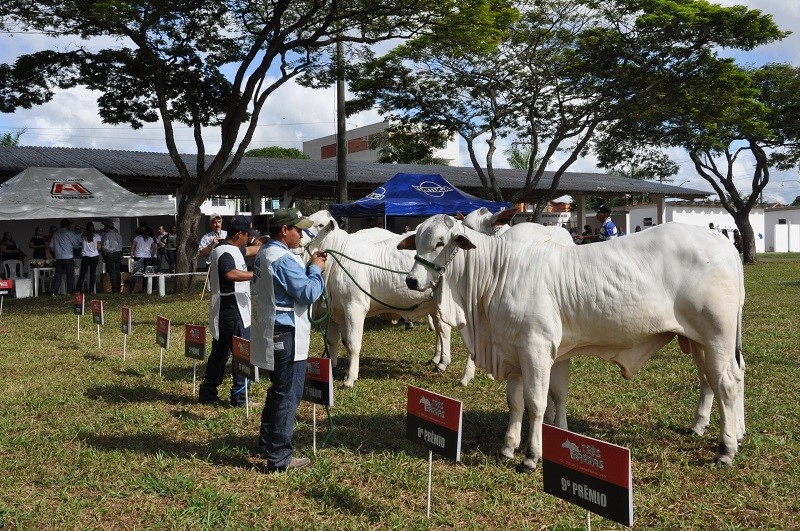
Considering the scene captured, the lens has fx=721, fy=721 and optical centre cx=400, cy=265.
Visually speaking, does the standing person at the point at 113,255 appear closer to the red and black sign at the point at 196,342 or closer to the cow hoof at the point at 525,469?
the red and black sign at the point at 196,342

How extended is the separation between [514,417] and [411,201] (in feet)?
38.8

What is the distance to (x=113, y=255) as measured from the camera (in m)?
19.7

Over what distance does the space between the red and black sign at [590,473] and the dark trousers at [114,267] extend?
1801cm

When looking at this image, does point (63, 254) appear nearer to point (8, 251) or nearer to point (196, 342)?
point (8, 251)

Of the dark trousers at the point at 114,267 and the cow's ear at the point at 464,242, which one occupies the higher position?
the cow's ear at the point at 464,242

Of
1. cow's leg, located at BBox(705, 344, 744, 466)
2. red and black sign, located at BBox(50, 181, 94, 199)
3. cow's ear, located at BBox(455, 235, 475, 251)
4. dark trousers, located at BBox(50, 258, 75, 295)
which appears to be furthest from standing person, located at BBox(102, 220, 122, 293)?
cow's leg, located at BBox(705, 344, 744, 466)

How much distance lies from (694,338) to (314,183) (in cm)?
2276

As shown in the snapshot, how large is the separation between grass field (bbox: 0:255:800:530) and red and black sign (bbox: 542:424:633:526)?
0.69 m

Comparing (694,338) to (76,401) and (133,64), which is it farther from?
(133,64)

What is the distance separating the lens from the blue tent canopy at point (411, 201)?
16.7 meters

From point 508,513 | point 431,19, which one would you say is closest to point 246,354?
point 508,513

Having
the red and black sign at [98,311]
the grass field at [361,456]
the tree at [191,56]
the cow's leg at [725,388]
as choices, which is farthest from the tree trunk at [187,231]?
the cow's leg at [725,388]

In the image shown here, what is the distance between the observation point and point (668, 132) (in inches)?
1093

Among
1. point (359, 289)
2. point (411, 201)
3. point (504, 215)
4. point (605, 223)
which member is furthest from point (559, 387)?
point (411, 201)
